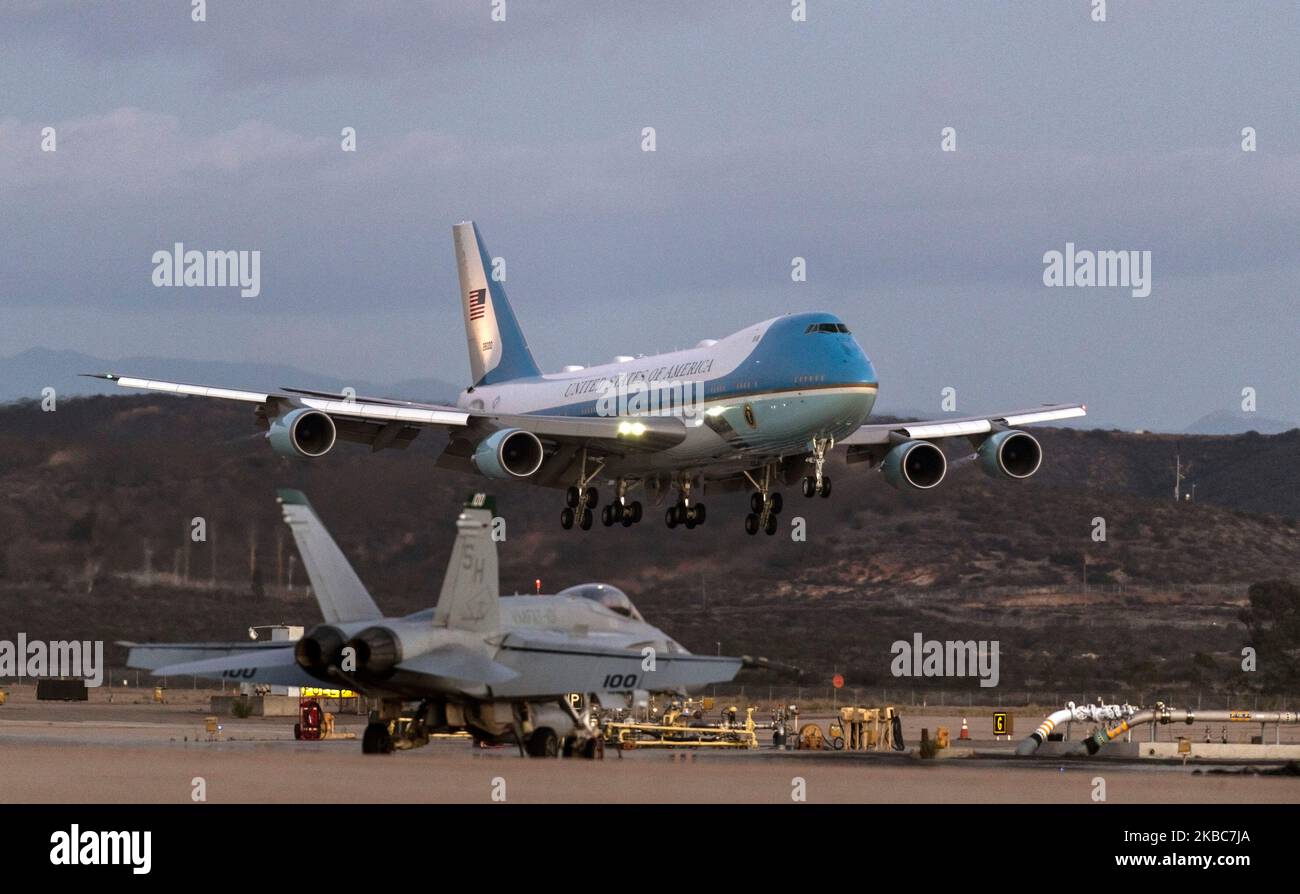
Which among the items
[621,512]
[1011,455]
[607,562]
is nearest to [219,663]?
[621,512]

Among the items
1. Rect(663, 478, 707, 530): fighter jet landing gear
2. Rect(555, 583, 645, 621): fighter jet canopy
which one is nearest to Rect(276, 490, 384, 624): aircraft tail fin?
Rect(555, 583, 645, 621): fighter jet canopy

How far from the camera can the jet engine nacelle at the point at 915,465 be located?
2058 inches

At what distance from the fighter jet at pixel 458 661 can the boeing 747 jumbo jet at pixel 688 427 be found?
46.5ft

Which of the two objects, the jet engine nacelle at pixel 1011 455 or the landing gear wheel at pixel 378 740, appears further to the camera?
the jet engine nacelle at pixel 1011 455

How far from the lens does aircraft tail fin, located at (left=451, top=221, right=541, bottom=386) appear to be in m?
62.4

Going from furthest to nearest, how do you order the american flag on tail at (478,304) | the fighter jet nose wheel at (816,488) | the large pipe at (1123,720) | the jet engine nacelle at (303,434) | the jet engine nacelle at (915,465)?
the american flag on tail at (478,304)
the jet engine nacelle at (915,465)
the jet engine nacelle at (303,434)
the fighter jet nose wheel at (816,488)
the large pipe at (1123,720)

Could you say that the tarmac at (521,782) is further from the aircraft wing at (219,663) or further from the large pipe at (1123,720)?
the large pipe at (1123,720)

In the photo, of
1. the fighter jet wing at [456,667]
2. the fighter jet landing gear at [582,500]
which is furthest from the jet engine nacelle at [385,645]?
the fighter jet landing gear at [582,500]

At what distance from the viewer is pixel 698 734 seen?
4884 cm

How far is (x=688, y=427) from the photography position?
4838 centimetres

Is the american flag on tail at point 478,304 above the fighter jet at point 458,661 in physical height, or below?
above

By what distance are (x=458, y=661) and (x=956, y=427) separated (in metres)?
24.6
